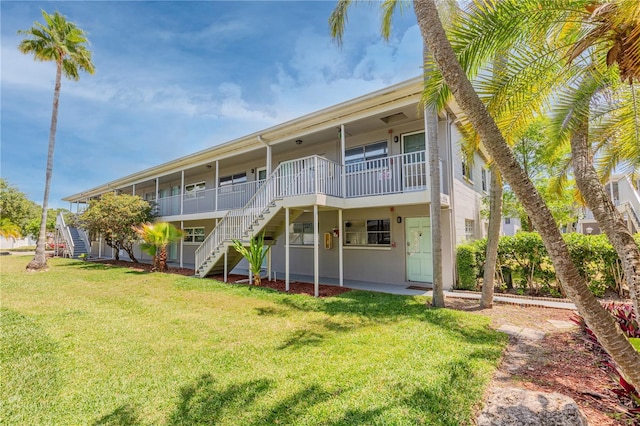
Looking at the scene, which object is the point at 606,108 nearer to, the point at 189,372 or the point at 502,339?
the point at 502,339

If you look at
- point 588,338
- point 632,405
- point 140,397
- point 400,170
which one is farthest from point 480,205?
point 140,397

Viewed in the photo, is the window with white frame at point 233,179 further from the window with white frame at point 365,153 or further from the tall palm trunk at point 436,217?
the tall palm trunk at point 436,217

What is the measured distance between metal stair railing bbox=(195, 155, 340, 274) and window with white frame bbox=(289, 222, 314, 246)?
2769 millimetres

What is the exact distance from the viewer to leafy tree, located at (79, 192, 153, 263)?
14992 millimetres

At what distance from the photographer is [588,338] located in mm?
4688

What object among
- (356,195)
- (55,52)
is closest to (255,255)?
(356,195)

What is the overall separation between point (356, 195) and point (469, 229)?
223 inches

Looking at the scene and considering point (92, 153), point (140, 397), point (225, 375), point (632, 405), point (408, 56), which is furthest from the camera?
point (92, 153)

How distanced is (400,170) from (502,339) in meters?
5.63

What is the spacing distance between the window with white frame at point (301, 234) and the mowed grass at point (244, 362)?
5.07 m

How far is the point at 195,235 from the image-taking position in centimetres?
1805

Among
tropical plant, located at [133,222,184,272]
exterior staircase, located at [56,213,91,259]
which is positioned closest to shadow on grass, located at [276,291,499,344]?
tropical plant, located at [133,222,184,272]

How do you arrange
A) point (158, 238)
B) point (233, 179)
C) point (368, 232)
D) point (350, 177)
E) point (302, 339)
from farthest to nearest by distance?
point (233, 179)
point (158, 238)
point (368, 232)
point (350, 177)
point (302, 339)

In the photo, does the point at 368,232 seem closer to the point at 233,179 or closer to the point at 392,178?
the point at 392,178
